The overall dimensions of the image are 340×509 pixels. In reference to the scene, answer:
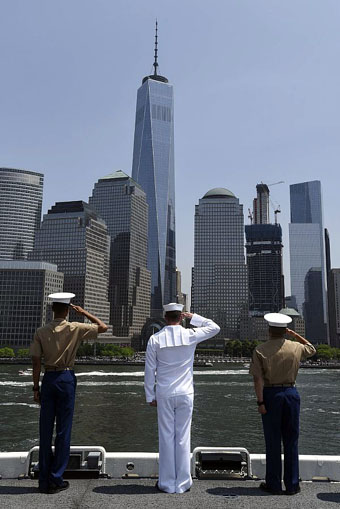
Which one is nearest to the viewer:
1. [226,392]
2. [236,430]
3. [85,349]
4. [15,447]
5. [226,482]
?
[226,482]

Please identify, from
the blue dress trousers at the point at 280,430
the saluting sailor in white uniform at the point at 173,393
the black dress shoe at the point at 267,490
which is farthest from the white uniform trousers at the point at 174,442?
the blue dress trousers at the point at 280,430

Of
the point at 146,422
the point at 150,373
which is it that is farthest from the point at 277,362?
the point at 146,422

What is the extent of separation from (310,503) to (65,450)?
11.0 feet

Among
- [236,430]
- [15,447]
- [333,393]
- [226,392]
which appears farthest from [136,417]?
[333,393]

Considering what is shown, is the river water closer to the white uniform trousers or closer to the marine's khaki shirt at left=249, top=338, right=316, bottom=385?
the white uniform trousers

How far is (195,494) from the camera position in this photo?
20.3 ft

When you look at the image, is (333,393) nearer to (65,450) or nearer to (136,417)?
(136,417)

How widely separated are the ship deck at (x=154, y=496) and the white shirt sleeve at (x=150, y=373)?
49.9 inches

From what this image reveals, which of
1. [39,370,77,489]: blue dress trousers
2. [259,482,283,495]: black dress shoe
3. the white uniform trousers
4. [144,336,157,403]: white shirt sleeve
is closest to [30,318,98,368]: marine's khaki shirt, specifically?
[39,370,77,489]: blue dress trousers

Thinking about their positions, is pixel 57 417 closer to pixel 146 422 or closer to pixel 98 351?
pixel 146 422

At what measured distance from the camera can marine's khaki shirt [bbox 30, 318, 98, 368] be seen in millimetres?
6598

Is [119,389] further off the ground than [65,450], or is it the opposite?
[65,450]

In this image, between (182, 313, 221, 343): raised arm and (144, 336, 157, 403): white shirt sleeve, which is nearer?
(144, 336, 157, 403): white shirt sleeve

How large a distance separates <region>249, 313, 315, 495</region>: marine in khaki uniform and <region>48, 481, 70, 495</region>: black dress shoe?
9.06 feet
